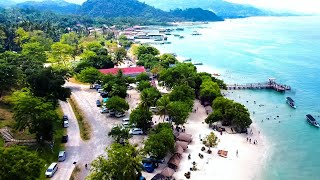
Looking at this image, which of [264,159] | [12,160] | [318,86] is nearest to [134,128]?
[264,159]

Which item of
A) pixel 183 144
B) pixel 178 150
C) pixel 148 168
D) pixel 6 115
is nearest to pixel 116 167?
pixel 148 168

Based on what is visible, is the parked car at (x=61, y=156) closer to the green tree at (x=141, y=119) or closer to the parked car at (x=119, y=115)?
the green tree at (x=141, y=119)

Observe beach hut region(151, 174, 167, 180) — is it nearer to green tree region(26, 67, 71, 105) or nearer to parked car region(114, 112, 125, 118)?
parked car region(114, 112, 125, 118)

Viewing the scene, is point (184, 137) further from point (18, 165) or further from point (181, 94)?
point (18, 165)

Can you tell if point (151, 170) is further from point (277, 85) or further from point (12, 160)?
point (277, 85)

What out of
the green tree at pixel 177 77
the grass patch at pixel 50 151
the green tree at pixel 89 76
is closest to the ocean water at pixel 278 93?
the green tree at pixel 177 77

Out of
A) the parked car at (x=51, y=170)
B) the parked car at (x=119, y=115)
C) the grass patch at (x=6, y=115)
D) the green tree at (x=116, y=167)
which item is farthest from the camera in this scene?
the parked car at (x=119, y=115)
